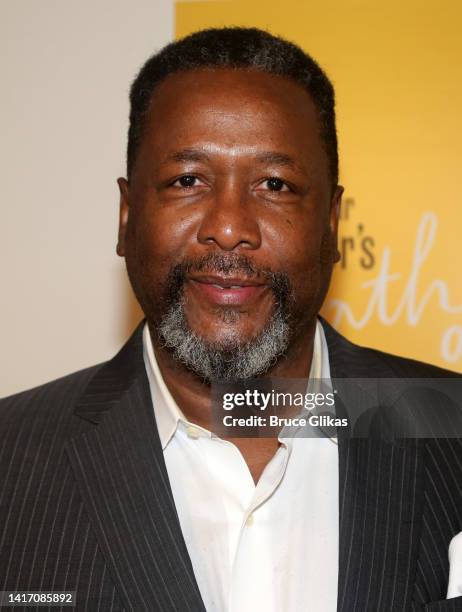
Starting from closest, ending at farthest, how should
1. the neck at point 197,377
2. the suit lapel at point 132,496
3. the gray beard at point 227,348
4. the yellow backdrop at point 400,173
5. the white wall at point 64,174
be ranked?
the suit lapel at point 132,496 → the gray beard at point 227,348 → the neck at point 197,377 → the yellow backdrop at point 400,173 → the white wall at point 64,174

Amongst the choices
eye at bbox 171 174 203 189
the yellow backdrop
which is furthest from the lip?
the yellow backdrop

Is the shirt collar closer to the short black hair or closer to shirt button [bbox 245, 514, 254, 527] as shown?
shirt button [bbox 245, 514, 254, 527]

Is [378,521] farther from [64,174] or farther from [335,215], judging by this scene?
[64,174]

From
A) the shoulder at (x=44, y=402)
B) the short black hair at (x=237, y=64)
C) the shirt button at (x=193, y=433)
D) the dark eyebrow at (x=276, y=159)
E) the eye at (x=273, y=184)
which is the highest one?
the short black hair at (x=237, y=64)

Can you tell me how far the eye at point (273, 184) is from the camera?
1160 millimetres

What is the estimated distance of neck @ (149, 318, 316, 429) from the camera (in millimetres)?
1250

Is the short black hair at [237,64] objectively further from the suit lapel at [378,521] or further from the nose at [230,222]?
the suit lapel at [378,521]

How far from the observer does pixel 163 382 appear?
1.27 m

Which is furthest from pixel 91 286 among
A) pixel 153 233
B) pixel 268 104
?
pixel 268 104

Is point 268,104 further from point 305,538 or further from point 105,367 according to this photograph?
point 305,538

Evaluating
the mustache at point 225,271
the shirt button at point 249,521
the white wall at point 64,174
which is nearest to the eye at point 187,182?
the mustache at point 225,271

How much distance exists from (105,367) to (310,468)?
1.23 ft

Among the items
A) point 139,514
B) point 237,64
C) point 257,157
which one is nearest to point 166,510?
point 139,514

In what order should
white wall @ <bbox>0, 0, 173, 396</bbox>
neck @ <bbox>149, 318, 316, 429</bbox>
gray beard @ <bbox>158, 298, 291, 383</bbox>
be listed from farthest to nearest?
white wall @ <bbox>0, 0, 173, 396</bbox>
neck @ <bbox>149, 318, 316, 429</bbox>
gray beard @ <bbox>158, 298, 291, 383</bbox>
